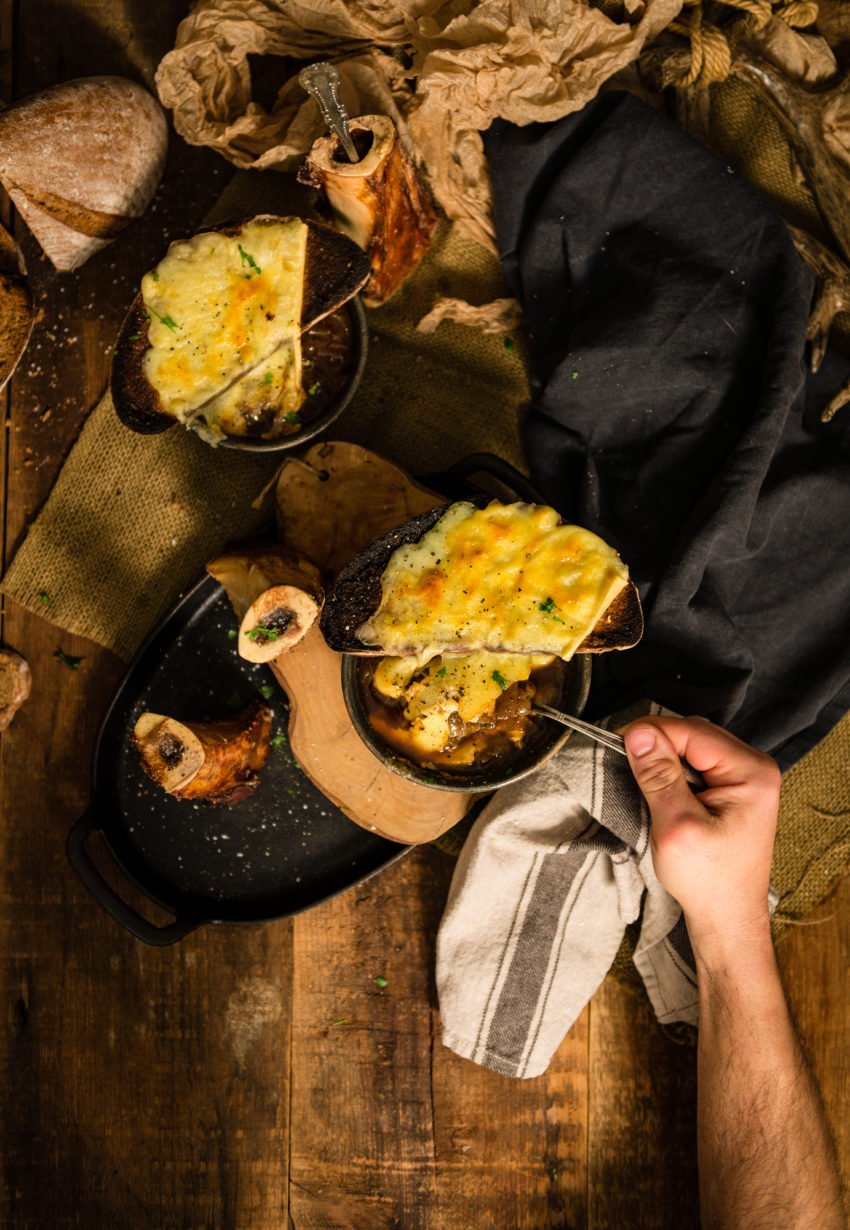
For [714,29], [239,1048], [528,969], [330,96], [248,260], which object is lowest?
[239,1048]

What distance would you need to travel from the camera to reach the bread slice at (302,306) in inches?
88.7

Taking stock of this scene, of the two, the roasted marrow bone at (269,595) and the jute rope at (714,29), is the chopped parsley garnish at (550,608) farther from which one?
the jute rope at (714,29)

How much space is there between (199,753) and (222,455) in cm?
77

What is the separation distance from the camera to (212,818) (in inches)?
102

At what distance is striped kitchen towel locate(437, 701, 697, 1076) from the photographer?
2506 mm

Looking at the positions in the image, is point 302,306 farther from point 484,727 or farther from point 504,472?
point 484,727

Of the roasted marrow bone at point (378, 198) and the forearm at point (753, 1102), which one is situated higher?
the roasted marrow bone at point (378, 198)

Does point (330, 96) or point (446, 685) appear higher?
point (330, 96)

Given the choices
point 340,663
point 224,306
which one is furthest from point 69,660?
point 224,306

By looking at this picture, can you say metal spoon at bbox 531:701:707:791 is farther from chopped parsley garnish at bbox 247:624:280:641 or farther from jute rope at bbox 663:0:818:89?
Answer: jute rope at bbox 663:0:818:89

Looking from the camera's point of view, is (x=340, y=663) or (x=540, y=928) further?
(x=540, y=928)

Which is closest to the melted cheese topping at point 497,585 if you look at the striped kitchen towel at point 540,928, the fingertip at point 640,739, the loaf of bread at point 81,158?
the fingertip at point 640,739

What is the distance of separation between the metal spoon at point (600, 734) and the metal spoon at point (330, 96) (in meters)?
1.27

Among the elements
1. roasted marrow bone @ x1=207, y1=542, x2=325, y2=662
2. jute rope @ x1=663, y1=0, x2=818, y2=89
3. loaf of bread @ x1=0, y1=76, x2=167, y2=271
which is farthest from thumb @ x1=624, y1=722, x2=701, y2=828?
loaf of bread @ x1=0, y1=76, x2=167, y2=271
